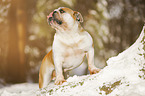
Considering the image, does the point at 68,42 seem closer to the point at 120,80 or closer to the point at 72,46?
the point at 72,46

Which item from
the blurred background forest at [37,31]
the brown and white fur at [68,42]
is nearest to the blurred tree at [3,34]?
the blurred background forest at [37,31]

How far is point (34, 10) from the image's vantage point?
8.14ft

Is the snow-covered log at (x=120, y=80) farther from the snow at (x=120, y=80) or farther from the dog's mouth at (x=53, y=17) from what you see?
the dog's mouth at (x=53, y=17)

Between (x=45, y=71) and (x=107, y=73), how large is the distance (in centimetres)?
68

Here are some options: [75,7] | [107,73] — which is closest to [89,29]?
[75,7]

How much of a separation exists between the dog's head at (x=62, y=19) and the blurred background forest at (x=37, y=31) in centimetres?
103

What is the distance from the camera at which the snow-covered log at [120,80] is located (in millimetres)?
765

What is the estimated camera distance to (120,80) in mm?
819

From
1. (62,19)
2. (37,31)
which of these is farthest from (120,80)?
(37,31)

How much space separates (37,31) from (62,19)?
1.20 metres

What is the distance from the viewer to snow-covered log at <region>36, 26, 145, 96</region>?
0.77 m

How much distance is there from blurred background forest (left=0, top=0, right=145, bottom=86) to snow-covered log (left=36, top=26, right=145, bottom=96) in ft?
4.88

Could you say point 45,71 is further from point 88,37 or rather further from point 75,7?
point 75,7

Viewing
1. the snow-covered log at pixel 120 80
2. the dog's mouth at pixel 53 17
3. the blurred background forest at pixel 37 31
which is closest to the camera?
the snow-covered log at pixel 120 80
